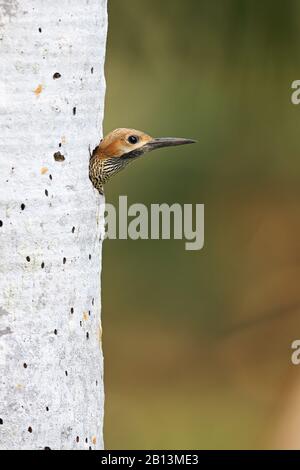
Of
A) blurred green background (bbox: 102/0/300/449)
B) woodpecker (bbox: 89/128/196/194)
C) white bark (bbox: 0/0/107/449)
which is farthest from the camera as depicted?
blurred green background (bbox: 102/0/300/449)

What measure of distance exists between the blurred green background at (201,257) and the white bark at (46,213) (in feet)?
5.81

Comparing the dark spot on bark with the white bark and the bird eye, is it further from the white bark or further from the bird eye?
the bird eye

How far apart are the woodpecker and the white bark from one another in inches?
1.2

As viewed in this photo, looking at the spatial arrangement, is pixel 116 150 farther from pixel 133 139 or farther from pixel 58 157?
pixel 58 157

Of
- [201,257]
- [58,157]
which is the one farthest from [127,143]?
[201,257]

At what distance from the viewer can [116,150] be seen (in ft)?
6.01

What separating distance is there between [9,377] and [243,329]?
2.76 metres

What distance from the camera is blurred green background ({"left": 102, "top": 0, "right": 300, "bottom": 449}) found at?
364cm

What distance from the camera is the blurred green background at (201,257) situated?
3641 mm

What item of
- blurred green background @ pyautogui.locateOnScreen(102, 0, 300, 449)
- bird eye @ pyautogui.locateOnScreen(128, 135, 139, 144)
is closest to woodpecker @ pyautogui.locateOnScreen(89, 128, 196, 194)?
bird eye @ pyautogui.locateOnScreen(128, 135, 139, 144)

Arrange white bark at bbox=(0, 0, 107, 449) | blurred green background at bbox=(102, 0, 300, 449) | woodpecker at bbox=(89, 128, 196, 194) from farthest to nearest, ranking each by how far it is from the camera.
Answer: blurred green background at bbox=(102, 0, 300, 449) → woodpecker at bbox=(89, 128, 196, 194) → white bark at bbox=(0, 0, 107, 449)

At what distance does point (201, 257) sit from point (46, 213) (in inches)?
108

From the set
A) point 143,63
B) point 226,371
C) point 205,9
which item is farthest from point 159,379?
point 205,9

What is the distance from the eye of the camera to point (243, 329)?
14.3 ft
